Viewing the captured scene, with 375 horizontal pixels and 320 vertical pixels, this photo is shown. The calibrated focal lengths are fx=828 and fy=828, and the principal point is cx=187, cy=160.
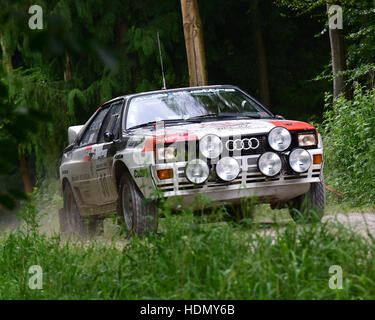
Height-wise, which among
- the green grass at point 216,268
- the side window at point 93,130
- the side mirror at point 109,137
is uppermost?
the side window at point 93,130

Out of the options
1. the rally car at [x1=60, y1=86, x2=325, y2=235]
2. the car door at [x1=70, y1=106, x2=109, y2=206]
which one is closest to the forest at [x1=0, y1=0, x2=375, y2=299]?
the rally car at [x1=60, y1=86, x2=325, y2=235]

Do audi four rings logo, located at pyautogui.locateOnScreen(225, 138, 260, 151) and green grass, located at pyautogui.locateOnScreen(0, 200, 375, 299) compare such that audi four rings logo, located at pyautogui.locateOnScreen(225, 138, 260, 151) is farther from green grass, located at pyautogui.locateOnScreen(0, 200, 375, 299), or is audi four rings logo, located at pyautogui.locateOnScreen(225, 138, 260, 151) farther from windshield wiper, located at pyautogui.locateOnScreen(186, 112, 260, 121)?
green grass, located at pyautogui.locateOnScreen(0, 200, 375, 299)

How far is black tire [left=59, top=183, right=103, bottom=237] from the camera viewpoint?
10664 mm

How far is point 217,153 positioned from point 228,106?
169 cm

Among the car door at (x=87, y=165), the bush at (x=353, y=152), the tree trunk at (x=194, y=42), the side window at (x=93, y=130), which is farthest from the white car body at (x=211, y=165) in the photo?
the tree trunk at (x=194, y=42)

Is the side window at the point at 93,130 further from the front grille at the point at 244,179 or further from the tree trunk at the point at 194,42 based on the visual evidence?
the tree trunk at the point at 194,42

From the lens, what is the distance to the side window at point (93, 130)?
1005 centimetres

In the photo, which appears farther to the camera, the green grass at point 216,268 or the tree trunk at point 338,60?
the tree trunk at point 338,60

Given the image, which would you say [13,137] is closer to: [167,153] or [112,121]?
[167,153]

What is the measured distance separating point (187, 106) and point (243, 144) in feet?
4.75

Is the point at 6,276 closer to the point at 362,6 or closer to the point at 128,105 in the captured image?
the point at 128,105

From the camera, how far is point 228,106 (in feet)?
29.9

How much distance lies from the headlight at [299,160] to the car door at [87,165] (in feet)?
8.33

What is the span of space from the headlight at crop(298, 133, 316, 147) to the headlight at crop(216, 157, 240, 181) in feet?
2.36
